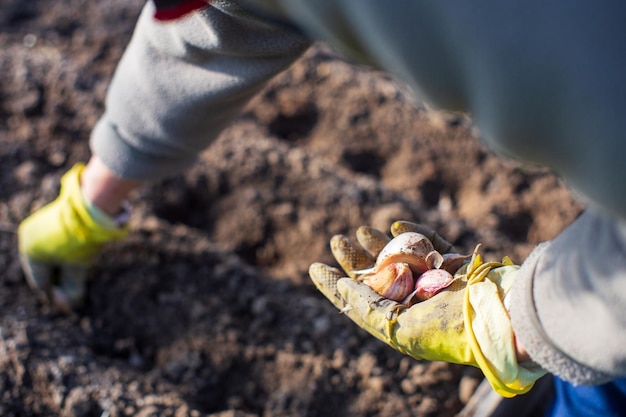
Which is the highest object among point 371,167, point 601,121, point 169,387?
point 601,121

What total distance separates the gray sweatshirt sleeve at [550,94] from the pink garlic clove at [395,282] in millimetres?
261

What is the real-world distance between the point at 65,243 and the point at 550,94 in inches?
46.5

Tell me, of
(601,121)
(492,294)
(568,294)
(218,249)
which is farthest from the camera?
(218,249)

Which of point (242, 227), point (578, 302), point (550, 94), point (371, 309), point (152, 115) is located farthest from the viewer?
point (242, 227)

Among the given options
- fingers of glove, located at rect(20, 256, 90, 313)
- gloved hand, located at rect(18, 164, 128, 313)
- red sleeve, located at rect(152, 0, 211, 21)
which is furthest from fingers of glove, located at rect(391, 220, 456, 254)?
fingers of glove, located at rect(20, 256, 90, 313)

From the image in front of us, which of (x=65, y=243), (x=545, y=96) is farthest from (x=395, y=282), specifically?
(x=65, y=243)

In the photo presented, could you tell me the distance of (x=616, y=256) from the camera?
0.75 meters

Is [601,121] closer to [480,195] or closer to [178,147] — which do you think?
[178,147]

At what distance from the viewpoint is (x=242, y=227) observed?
74.7 inches

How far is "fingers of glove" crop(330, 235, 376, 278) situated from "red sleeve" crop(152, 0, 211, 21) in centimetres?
41

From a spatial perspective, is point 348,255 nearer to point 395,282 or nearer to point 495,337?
point 395,282

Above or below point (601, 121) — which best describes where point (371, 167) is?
below

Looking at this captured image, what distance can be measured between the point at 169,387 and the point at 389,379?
465 millimetres

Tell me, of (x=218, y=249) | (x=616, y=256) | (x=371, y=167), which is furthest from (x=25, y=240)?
A: (x=616, y=256)
